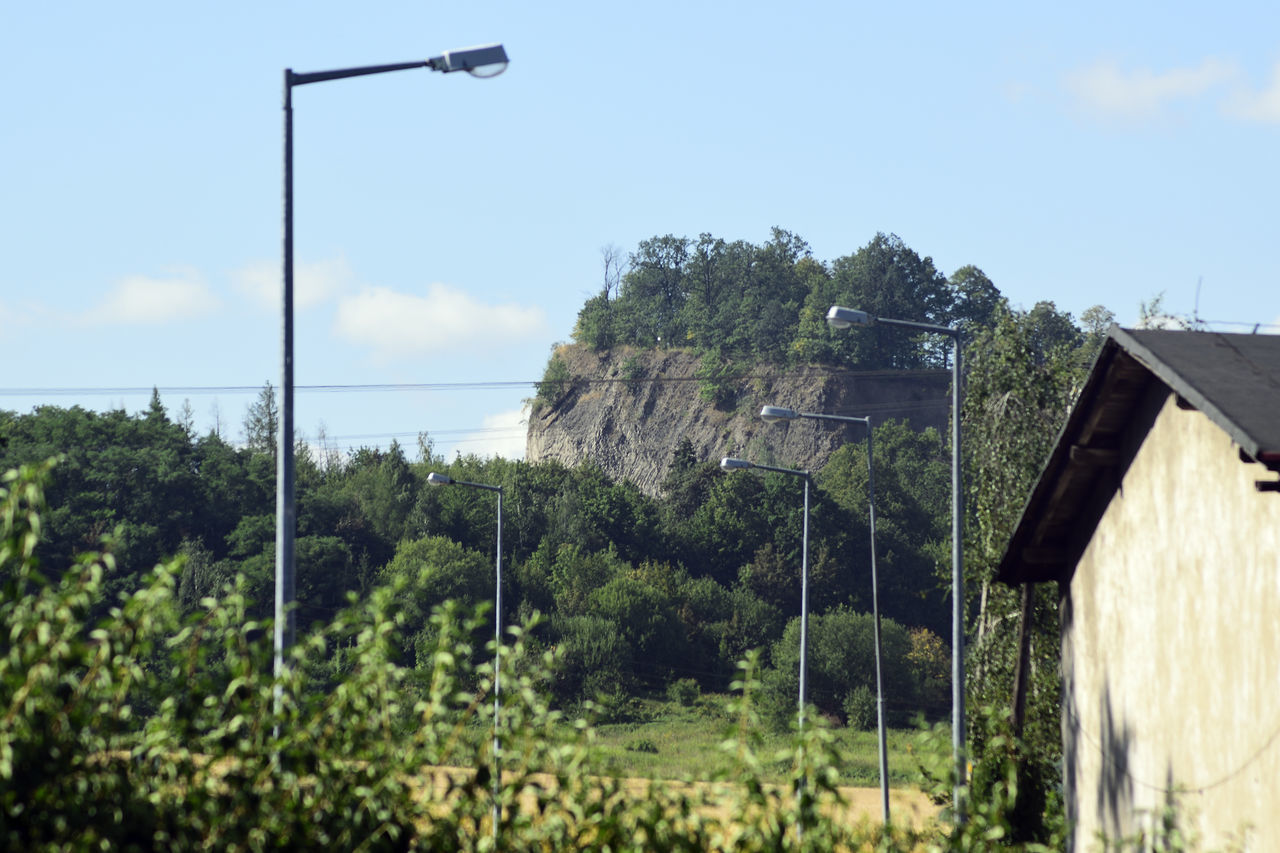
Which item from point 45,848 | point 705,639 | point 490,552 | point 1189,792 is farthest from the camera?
point 490,552

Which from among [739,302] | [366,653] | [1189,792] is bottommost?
[1189,792]

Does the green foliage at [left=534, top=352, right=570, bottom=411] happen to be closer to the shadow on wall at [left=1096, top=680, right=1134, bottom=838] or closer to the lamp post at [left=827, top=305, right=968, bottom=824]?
the lamp post at [left=827, top=305, right=968, bottom=824]

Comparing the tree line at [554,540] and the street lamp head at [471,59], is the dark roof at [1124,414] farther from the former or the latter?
the tree line at [554,540]

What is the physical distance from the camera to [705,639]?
7662 centimetres

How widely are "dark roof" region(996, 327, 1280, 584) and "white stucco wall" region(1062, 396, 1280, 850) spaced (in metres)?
0.36

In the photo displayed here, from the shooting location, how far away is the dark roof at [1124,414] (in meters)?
11.3

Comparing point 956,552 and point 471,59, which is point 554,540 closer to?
point 956,552

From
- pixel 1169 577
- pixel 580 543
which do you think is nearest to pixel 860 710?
pixel 580 543

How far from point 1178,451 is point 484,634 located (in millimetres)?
57975

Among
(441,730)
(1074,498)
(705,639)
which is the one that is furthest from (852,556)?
(441,730)

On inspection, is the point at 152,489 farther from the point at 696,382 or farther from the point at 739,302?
the point at 739,302

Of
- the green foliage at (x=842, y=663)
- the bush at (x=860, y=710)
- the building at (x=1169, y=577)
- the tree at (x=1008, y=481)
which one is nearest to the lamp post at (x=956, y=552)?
the tree at (x=1008, y=481)

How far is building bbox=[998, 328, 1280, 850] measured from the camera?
37.2 ft

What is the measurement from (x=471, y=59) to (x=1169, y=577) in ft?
26.3
